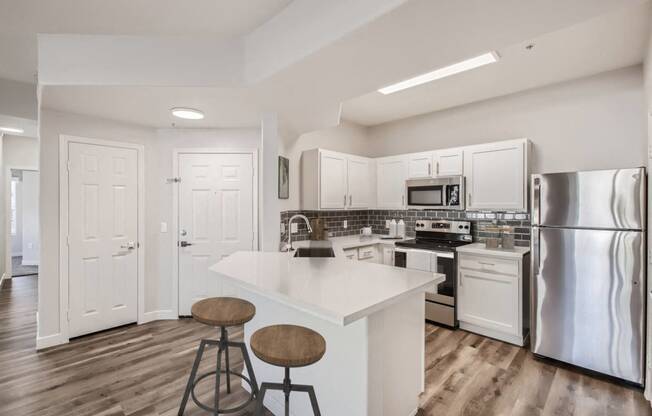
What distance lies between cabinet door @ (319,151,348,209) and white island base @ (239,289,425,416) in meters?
1.99

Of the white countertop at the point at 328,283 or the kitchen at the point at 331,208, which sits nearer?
the white countertop at the point at 328,283

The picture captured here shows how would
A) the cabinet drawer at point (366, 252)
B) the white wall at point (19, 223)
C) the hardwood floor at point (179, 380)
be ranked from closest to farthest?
the hardwood floor at point (179, 380) < the cabinet drawer at point (366, 252) < the white wall at point (19, 223)

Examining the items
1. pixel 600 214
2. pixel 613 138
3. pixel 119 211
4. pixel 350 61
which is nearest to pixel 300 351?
pixel 350 61

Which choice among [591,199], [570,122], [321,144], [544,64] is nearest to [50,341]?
[321,144]

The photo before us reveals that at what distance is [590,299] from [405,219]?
7.70 feet

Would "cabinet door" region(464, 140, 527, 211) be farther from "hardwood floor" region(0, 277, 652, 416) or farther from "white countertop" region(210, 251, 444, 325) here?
"white countertop" region(210, 251, 444, 325)

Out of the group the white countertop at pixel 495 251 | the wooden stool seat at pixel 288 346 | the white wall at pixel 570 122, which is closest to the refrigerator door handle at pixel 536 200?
the white countertop at pixel 495 251

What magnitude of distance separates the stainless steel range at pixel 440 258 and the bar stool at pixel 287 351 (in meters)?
2.19

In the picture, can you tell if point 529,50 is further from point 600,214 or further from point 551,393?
point 551,393

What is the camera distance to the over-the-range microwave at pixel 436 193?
3686mm

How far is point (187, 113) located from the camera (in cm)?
303

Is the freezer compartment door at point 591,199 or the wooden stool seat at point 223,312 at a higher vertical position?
the freezer compartment door at point 591,199

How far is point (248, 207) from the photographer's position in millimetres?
3787

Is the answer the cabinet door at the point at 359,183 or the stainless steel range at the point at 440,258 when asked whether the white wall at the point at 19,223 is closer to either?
the cabinet door at the point at 359,183
